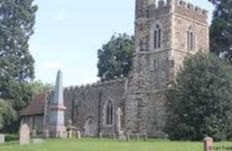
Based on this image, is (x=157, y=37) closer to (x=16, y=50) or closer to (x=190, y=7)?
(x=190, y=7)

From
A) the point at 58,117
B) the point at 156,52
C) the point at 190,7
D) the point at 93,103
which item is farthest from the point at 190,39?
the point at 58,117

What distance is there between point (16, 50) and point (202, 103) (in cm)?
2129

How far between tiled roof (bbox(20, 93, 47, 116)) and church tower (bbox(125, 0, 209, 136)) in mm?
14960

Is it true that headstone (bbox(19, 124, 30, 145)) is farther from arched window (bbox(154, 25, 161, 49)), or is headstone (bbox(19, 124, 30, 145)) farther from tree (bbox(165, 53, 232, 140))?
arched window (bbox(154, 25, 161, 49))

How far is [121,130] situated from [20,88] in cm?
1166

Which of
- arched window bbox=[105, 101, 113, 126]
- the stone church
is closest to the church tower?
the stone church

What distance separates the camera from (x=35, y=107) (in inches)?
2391

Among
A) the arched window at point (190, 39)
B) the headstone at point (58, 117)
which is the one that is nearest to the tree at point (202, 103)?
the arched window at point (190, 39)

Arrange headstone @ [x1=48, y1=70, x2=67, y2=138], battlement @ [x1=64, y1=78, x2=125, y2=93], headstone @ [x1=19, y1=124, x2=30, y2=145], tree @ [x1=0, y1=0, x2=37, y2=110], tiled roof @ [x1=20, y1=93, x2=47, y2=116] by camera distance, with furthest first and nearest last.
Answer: tiled roof @ [x1=20, y1=93, x2=47, y2=116] → tree @ [x1=0, y1=0, x2=37, y2=110] → battlement @ [x1=64, y1=78, x2=125, y2=93] → headstone @ [x1=48, y1=70, x2=67, y2=138] → headstone @ [x1=19, y1=124, x2=30, y2=145]

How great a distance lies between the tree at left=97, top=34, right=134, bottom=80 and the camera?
68.3 metres

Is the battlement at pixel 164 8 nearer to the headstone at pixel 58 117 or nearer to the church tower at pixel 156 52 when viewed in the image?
the church tower at pixel 156 52

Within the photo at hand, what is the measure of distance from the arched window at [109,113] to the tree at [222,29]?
11.2 metres

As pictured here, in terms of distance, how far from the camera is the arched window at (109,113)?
51.1m

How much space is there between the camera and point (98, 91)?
174ft
